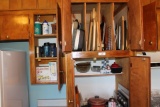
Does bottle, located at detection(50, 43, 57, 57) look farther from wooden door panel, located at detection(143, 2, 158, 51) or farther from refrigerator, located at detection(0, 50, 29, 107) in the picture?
wooden door panel, located at detection(143, 2, 158, 51)

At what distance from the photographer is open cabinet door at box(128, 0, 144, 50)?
1.30m

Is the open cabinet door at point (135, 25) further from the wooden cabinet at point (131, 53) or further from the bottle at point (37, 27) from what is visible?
the bottle at point (37, 27)

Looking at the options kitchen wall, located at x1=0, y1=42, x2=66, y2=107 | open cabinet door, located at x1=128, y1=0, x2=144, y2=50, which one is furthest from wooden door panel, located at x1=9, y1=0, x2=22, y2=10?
open cabinet door, located at x1=128, y1=0, x2=144, y2=50

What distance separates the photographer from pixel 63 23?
1316 mm

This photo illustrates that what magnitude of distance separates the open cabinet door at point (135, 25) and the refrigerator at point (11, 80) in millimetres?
1210

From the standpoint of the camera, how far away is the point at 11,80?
1.58 metres

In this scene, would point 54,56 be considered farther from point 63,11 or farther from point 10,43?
point 63,11

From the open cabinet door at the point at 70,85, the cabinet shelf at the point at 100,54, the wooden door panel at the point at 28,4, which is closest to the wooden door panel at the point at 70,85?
the open cabinet door at the point at 70,85

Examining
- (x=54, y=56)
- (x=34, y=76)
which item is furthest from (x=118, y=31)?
(x=34, y=76)

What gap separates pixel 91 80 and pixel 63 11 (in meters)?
1.16

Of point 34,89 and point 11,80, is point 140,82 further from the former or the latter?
point 34,89

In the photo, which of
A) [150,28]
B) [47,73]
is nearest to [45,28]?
[47,73]

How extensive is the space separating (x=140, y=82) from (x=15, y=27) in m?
1.64

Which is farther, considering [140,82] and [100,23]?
[100,23]
